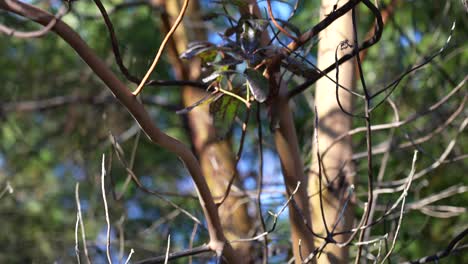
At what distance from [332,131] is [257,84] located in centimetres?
54

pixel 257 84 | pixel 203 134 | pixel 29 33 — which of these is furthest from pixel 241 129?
pixel 29 33

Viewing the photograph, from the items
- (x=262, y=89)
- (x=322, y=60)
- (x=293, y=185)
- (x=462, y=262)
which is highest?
(x=322, y=60)

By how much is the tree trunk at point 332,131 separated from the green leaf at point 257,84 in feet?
1.50

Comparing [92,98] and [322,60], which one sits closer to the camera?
[322,60]

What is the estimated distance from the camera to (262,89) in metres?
1.59

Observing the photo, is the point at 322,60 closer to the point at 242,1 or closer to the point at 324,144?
the point at 324,144

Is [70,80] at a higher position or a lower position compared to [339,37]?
higher

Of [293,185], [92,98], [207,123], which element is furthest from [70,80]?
[293,185]

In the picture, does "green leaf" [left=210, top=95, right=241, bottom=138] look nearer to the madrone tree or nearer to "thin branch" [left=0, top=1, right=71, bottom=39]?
the madrone tree

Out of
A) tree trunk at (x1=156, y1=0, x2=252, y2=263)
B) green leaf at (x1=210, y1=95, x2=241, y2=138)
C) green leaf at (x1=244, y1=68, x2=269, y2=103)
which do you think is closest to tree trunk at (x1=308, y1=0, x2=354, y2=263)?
green leaf at (x1=210, y1=95, x2=241, y2=138)

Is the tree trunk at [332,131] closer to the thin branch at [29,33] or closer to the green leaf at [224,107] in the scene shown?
the green leaf at [224,107]

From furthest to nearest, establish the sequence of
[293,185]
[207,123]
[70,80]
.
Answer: [70,80], [207,123], [293,185]

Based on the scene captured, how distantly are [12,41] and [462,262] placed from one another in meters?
2.85

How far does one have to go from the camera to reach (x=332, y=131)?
2072mm
